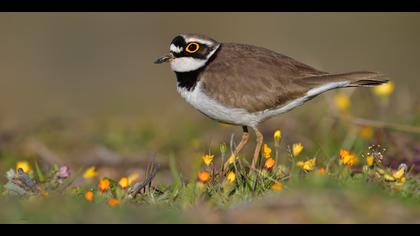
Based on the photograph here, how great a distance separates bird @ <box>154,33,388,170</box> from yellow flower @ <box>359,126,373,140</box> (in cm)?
134

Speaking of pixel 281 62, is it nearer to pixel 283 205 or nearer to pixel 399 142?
pixel 399 142

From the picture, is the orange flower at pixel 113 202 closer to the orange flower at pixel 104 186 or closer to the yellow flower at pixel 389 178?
the orange flower at pixel 104 186

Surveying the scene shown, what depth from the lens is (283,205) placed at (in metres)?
4.55

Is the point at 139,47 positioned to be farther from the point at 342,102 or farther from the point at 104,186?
the point at 104,186

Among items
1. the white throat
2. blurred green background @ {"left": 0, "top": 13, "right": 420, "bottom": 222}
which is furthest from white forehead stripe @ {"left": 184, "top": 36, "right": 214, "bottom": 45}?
blurred green background @ {"left": 0, "top": 13, "right": 420, "bottom": 222}

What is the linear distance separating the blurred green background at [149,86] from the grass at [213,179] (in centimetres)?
3

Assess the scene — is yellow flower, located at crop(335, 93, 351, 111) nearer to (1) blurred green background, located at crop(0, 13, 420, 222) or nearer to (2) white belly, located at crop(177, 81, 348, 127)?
(1) blurred green background, located at crop(0, 13, 420, 222)

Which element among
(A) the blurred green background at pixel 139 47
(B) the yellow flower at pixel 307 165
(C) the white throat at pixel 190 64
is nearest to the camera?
(B) the yellow flower at pixel 307 165

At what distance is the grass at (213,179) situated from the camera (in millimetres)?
4559

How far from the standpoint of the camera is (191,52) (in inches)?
290

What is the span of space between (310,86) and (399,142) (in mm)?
1717

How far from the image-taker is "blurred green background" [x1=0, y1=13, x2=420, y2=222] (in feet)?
30.3

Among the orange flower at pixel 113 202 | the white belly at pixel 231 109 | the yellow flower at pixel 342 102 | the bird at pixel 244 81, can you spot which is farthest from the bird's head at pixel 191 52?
the orange flower at pixel 113 202

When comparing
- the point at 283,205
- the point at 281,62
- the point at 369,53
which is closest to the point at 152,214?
the point at 283,205
